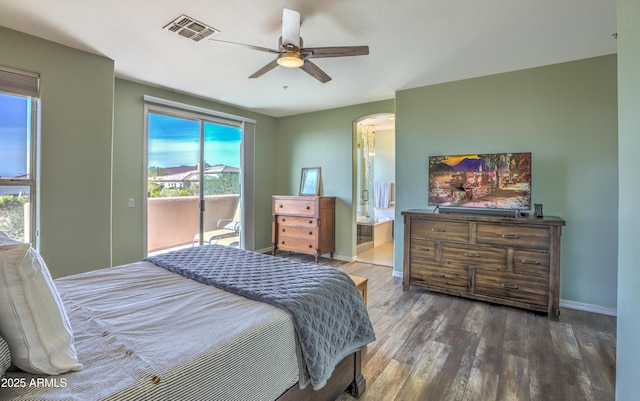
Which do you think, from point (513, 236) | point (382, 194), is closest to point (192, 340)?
point (513, 236)

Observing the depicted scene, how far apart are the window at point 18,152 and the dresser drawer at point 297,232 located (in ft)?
10.4

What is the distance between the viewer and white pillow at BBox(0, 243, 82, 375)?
0.89m

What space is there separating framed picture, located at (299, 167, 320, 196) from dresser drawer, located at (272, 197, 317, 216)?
1.56 feet

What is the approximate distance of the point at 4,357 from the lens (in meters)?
0.84

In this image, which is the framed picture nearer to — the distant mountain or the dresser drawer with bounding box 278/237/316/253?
the dresser drawer with bounding box 278/237/316/253

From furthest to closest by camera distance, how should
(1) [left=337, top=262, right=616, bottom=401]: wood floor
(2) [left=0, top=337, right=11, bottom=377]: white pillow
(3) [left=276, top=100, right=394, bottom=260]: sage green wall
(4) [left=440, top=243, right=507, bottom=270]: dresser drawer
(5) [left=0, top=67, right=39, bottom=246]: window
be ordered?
(3) [left=276, top=100, right=394, bottom=260]: sage green wall, (4) [left=440, top=243, right=507, bottom=270]: dresser drawer, (5) [left=0, top=67, right=39, bottom=246]: window, (1) [left=337, top=262, right=616, bottom=401]: wood floor, (2) [left=0, top=337, right=11, bottom=377]: white pillow

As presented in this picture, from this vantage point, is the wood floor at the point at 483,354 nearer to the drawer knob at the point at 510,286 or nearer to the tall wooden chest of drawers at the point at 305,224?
the drawer knob at the point at 510,286

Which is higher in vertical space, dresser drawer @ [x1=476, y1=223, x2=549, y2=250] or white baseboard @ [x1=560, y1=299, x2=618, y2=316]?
dresser drawer @ [x1=476, y1=223, x2=549, y2=250]

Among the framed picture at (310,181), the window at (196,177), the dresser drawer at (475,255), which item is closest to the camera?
the dresser drawer at (475,255)

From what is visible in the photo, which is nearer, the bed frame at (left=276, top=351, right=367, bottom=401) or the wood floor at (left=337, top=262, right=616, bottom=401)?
the bed frame at (left=276, top=351, right=367, bottom=401)

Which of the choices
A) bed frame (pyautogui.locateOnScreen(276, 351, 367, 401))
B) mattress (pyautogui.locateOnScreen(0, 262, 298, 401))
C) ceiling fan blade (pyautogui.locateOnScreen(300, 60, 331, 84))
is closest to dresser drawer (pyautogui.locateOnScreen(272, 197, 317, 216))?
ceiling fan blade (pyautogui.locateOnScreen(300, 60, 331, 84))

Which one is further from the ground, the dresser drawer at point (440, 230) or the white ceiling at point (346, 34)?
the white ceiling at point (346, 34)

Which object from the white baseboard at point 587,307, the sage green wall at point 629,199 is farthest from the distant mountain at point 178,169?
the white baseboard at point 587,307

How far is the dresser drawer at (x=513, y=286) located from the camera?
293cm
